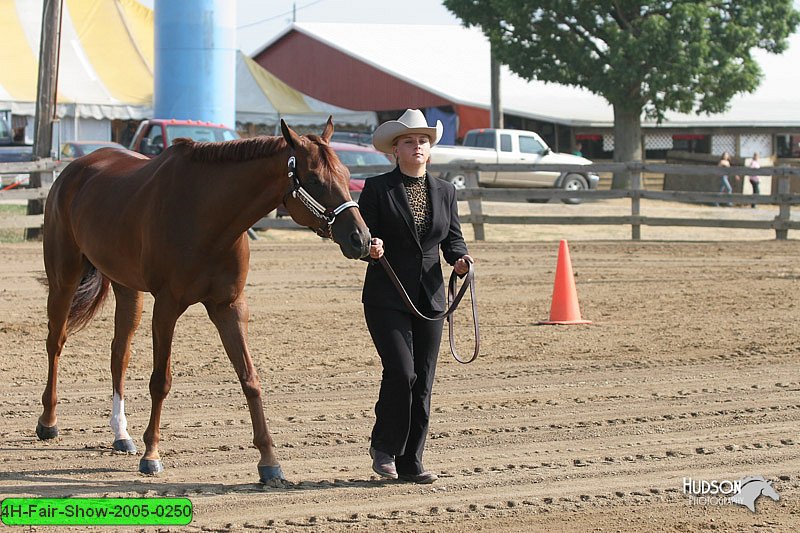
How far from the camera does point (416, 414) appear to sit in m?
5.88

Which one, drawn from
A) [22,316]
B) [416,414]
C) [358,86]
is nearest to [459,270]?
[416,414]

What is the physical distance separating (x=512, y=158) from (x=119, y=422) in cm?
2525

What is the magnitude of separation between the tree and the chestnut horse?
1223 inches

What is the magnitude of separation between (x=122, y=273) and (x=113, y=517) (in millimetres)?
1824

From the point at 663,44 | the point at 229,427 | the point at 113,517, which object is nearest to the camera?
the point at 113,517

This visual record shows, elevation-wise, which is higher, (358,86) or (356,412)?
(358,86)

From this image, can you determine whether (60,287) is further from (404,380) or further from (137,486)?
(404,380)

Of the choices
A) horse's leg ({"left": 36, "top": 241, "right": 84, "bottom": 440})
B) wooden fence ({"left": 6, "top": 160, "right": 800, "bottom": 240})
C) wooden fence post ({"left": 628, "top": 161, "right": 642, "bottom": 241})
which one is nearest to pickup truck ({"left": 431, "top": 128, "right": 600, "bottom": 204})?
wooden fence ({"left": 6, "top": 160, "right": 800, "bottom": 240})

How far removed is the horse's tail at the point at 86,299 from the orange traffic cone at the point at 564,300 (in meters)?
5.06

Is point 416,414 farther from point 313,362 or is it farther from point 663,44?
point 663,44

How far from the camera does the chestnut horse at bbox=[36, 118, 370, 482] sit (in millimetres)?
5469

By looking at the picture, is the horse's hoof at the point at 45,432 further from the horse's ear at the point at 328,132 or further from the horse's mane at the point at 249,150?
the horse's ear at the point at 328,132

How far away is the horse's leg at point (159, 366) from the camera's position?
5.95 m

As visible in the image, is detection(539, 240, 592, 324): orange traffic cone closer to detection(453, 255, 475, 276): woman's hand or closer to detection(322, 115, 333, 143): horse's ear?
detection(453, 255, 475, 276): woman's hand
